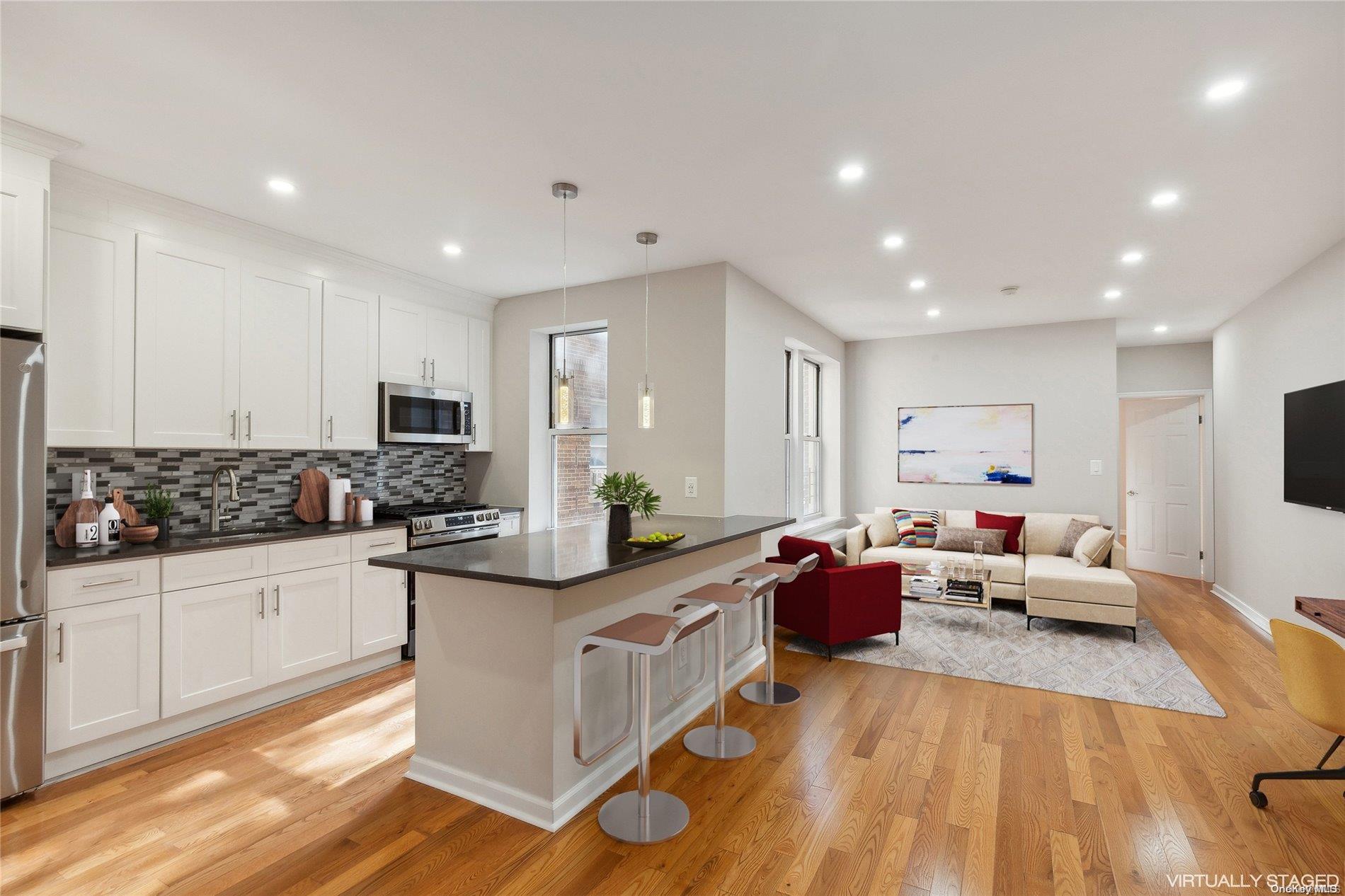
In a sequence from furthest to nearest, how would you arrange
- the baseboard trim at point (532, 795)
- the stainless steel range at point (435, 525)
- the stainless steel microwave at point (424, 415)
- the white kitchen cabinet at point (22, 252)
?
the stainless steel microwave at point (424, 415)
the stainless steel range at point (435, 525)
the white kitchen cabinet at point (22, 252)
the baseboard trim at point (532, 795)

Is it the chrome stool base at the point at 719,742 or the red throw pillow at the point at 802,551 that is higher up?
the red throw pillow at the point at 802,551

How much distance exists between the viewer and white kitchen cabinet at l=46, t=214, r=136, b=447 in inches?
116

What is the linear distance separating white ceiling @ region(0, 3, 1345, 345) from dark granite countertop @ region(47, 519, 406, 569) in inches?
69.9

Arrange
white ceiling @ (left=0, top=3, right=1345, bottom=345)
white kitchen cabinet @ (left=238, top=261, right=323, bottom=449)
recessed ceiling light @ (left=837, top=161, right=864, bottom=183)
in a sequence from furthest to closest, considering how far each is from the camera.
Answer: white kitchen cabinet @ (left=238, top=261, right=323, bottom=449) → recessed ceiling light @ (left=837, top=161, right=864, bottom=183) → white ceiling @ (left=0, top=3, right=1345, bottom=345)

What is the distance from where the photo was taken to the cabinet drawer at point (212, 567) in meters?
3.02

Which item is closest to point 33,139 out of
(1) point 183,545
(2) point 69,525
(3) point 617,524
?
(2) point 69,525

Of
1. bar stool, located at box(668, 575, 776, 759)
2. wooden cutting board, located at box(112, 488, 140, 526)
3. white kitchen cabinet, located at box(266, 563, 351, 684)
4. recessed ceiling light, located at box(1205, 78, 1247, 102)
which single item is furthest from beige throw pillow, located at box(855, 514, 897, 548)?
wooden cutting board, located at box(112, 488, 140, 526)

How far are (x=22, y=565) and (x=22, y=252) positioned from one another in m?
1.26

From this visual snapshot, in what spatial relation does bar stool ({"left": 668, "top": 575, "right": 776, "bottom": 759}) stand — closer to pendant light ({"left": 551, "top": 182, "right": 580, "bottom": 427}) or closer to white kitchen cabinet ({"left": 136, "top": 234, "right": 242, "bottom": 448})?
pendant light ({"left": 551, "top": 182, "right": 580, "bottom": 427})

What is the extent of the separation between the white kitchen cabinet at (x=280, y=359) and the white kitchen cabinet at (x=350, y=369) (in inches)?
2.1

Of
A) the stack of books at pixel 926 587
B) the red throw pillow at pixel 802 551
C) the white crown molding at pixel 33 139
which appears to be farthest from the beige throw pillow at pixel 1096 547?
the white crown molding at pixel 33 139

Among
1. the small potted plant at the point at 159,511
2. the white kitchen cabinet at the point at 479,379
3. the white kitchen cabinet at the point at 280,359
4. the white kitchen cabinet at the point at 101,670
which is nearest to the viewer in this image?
the white kitchen cabinet at the point at 101,670

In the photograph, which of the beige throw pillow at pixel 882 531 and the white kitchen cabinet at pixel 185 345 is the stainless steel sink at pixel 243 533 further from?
the beige throw pillow at pixel 882 531

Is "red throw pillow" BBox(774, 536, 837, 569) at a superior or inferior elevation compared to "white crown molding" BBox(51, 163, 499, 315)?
inferior
